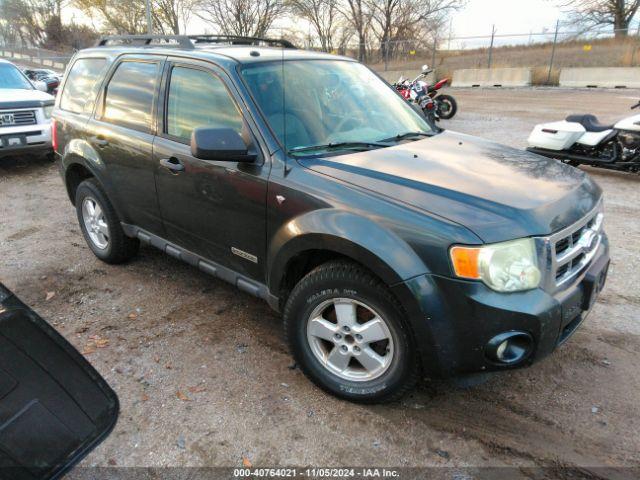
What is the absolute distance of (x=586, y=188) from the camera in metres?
2.77

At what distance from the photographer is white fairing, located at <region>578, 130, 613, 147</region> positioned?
22.6 feet

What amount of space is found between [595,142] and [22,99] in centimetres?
896

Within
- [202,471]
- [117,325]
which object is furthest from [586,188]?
[117,325]

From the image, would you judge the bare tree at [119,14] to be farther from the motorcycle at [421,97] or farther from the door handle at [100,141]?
the door handle at [100,141]

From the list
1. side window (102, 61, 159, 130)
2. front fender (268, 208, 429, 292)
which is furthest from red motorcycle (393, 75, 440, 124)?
front fender (268, 208, 429, 292)

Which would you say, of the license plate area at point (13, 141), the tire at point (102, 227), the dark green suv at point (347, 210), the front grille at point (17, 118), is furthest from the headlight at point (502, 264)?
the front grille at point (17, 118)

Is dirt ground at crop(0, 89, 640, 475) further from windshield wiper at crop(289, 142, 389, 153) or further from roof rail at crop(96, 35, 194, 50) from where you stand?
roof rail at crop(96, 35, 194, 50)

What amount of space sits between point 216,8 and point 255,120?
1513 inches

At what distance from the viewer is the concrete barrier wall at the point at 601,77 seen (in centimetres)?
1941

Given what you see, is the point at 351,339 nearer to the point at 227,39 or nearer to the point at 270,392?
the point at 270,392

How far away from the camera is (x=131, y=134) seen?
3656mm

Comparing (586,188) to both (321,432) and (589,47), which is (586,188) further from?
(589,47)

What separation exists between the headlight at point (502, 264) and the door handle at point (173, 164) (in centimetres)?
A: 195

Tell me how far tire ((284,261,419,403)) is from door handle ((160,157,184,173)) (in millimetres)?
1204
